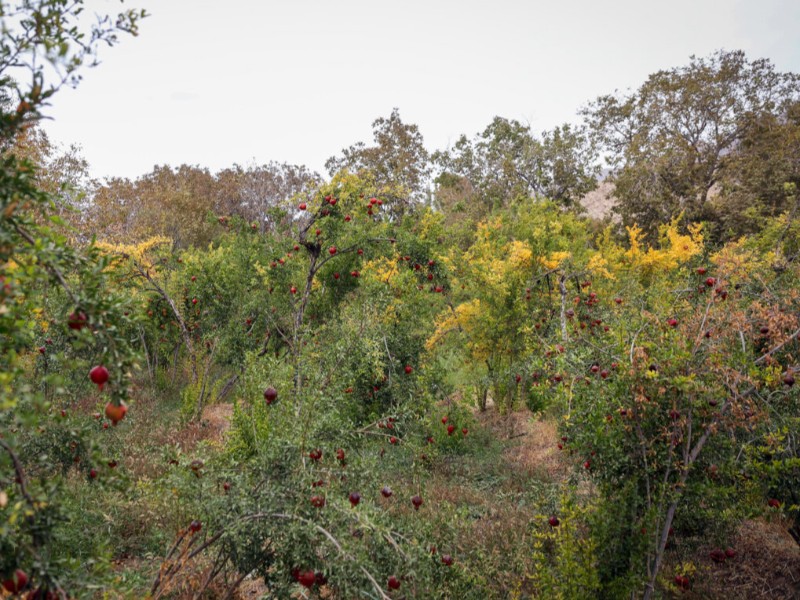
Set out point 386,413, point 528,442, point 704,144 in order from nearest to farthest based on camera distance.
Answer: point 386,413 → point 528,442 → point 704,144

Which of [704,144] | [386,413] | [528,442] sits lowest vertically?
[528,442]

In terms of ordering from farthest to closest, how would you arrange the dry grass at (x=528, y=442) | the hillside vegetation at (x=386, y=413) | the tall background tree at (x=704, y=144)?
the tall background tree at (x=704, y=144), the dry grass at (x=528, y=442), the hillside vegetation at (x=386, y=413)

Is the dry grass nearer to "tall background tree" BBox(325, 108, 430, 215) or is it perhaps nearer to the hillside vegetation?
the hillside vegetation

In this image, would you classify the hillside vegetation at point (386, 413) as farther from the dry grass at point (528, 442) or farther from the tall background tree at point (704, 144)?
the tall background tree at point (704, 144)

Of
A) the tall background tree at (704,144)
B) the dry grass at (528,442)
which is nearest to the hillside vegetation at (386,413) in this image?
the dry grass at (528,442)

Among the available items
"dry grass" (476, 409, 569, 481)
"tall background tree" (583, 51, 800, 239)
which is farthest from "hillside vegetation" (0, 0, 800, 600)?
"tall background tree" (583, 51, 800, 239)

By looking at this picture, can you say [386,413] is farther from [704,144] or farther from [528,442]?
[704,144]

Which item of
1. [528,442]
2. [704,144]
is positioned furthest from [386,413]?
[704,144]

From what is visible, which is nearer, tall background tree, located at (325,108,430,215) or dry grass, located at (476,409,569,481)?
dry grass, located at (476,409,569,481)

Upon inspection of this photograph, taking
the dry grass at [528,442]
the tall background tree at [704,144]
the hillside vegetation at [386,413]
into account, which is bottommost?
the dry grass at [528,442]

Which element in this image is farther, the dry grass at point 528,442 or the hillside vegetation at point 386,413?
the dry grass at point 528,442

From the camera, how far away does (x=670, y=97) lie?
18.7 metres

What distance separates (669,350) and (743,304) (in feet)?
5.07

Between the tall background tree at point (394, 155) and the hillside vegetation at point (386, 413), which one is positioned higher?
the tall background tree at point (394, 155)
